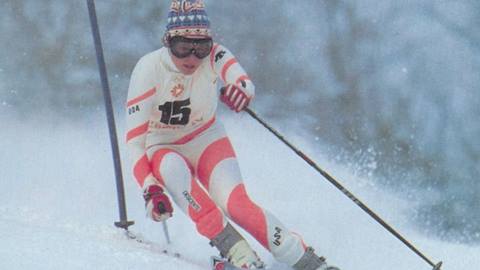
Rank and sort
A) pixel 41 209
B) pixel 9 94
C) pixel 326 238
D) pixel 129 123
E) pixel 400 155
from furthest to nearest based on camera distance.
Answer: pixel 9 94
pixel 400 155
pixel 41 209
pixel 326 238
pixel 129 123

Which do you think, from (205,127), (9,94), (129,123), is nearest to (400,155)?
(205,127)

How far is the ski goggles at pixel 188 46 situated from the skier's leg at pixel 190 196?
0.36 meters

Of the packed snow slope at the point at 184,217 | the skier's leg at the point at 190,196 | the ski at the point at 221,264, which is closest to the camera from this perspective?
the ski at the point at 221,264

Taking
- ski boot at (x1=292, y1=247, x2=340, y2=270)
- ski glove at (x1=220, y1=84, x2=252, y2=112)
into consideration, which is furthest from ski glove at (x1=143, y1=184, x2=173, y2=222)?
ski boot at (x1=292, y1=247, x2=340, y2=270)

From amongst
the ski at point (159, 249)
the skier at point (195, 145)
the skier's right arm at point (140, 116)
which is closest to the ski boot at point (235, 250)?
the skier at point (195, 145)

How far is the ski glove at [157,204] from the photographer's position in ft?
9.70

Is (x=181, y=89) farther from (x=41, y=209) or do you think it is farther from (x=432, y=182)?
(x=432, y=182)

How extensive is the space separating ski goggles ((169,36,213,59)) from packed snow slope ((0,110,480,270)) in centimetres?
68

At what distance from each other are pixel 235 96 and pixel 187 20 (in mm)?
301

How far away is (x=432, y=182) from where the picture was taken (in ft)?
13.8

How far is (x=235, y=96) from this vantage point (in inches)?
118

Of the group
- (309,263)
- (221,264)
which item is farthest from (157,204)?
(309,263)

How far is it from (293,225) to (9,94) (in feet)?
5.57

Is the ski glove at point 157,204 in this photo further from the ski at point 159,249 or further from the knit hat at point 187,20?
the knit hat at point 187,20
